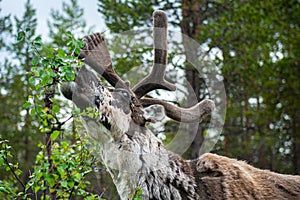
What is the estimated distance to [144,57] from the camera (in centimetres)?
1138

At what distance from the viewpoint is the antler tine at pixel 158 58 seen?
5422 mm

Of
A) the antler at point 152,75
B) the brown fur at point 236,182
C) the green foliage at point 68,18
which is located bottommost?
the brown fur at point 236,182

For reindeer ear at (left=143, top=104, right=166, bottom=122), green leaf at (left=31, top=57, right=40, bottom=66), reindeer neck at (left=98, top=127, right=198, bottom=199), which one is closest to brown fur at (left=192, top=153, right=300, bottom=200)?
reindeer neck at (left=98, top=127, right=198, bottom=199)

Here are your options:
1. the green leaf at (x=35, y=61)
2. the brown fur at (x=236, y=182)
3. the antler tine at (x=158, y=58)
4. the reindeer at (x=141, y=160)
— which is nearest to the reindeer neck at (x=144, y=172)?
the reindeer at (x=141, y=160)

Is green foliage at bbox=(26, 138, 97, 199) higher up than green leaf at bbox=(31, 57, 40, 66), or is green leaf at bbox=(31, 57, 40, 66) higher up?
green leaf at bbox=(31, 57, 40, 66)

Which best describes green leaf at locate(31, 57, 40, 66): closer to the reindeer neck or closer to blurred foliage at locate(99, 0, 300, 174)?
the reindeer neck

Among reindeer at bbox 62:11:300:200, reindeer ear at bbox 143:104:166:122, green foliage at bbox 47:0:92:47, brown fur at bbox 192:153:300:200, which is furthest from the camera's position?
green foliage at bbox 47:0:92:47

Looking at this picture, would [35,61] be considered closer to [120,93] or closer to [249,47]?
[120,93]

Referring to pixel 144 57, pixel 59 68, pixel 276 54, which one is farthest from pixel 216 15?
pixel 59 68

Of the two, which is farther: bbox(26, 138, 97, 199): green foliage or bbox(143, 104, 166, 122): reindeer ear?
bbox(143, 104, 166, 122): reindeer ear

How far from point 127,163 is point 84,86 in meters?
0.89

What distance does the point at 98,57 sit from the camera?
195 inches

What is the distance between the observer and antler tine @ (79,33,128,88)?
483 centimetres

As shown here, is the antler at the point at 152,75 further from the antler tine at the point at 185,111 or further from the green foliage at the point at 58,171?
the green foliage at the point at 58,171
